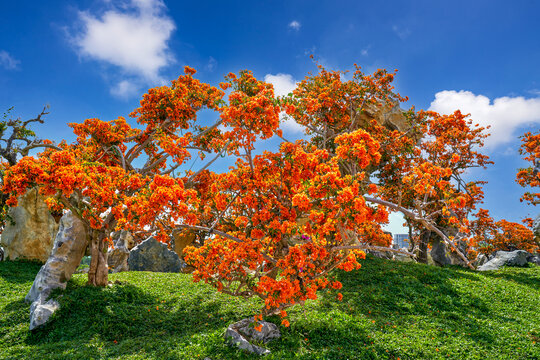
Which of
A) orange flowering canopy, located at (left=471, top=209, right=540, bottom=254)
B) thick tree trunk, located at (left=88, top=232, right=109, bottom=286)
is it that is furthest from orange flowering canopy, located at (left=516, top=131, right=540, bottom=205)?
thick tree trunk, located at (left=88, top=232, right=109, bottom=286)

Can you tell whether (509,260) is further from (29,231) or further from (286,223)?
(29,231)

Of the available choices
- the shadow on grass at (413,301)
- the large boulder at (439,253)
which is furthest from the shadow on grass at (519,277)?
the large boulder at (439,253)

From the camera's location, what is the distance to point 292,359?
8.11m

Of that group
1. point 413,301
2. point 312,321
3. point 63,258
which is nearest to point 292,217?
point 312,321

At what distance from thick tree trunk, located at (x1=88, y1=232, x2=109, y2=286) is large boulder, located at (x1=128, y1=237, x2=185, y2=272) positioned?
21.5ft

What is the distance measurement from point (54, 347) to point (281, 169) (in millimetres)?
8961

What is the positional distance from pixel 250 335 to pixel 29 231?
18.2 meters

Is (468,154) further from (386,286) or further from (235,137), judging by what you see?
(235,137)

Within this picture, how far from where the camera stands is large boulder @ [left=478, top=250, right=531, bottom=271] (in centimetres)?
2219

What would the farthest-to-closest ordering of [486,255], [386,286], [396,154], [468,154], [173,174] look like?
[486,255] → [468,154] → [396,154] → [173,174] → [386,286]

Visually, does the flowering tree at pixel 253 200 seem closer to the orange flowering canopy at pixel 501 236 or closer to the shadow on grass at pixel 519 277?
the shadow on grass at pixel 519 277

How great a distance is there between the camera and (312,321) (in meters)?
10.4

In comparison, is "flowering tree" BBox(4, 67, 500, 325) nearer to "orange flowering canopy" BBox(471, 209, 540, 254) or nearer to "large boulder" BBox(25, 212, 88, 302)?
"large boulder" BBox(25, 212, 88, 302)

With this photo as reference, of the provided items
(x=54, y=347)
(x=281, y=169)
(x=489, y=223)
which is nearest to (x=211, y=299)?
(x=54, y=347)
